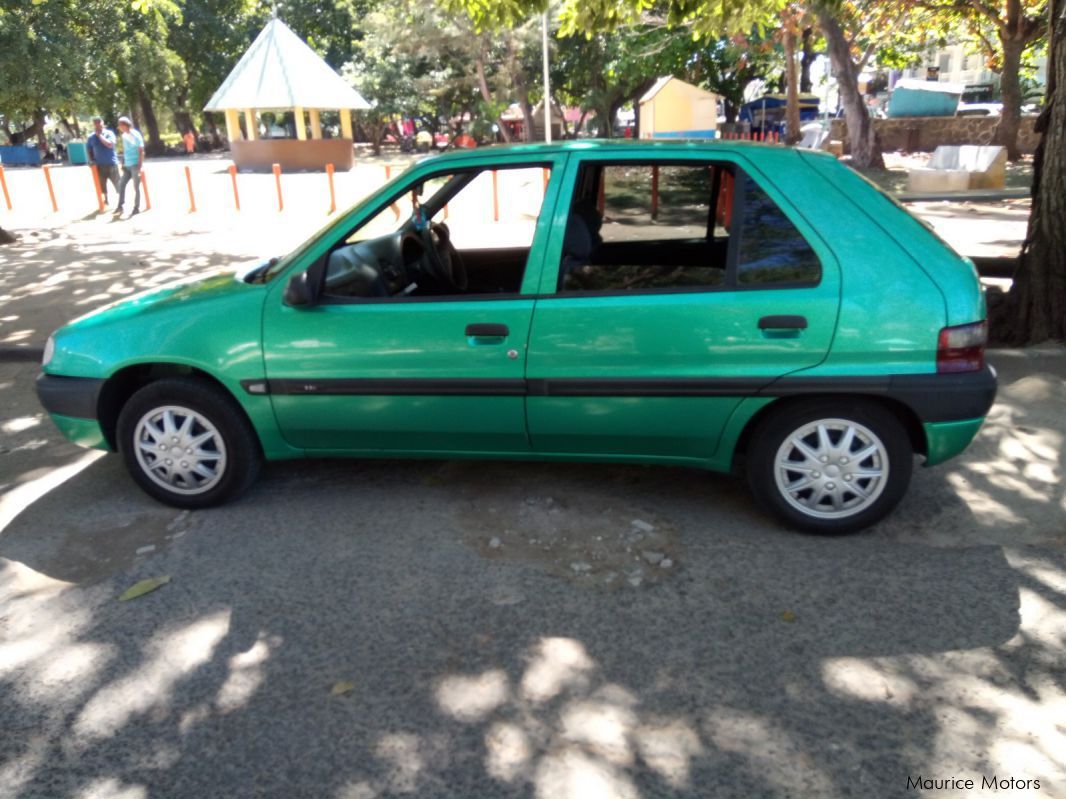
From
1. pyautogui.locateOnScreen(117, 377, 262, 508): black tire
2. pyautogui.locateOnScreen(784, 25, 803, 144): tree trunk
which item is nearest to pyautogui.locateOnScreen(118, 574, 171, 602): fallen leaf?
pyautogui.locateOnScreen(117, 377, 262, 508): black tire

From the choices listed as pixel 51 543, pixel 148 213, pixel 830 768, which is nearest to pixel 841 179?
pixel 830 768

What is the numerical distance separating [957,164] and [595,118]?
75.8 feet

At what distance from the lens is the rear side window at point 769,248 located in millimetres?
3705

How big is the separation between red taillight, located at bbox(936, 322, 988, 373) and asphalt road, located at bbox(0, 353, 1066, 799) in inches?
31.9

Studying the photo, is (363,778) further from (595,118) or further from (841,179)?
(595,118)

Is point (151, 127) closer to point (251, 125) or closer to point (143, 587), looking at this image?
point (251, 125)

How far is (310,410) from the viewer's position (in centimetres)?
413

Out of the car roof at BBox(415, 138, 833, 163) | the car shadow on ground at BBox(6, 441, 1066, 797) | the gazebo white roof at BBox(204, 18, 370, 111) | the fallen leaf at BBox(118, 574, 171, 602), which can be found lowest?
the car shadow on ground at BBox(6, 441, 1066, 797)

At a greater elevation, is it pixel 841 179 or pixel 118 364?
pixel 841 179

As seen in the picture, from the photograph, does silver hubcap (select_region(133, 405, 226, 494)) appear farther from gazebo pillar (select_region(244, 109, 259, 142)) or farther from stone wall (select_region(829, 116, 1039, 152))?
stone wall (select_region(829, 116, 1039, 152))

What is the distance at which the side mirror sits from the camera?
3926mm

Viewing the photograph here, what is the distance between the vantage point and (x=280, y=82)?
3016cm

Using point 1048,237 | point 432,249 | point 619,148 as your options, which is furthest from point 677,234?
point 1048,237

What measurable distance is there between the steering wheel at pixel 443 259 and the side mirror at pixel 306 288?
695mm
